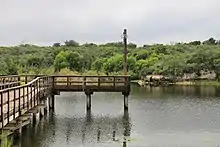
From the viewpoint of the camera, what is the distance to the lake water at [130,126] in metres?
20.0

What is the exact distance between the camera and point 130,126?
80.6ft

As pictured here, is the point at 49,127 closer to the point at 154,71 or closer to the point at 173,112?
the point at 173,112

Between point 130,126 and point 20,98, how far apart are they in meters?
7.86

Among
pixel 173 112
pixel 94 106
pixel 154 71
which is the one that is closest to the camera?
pixel 173 112

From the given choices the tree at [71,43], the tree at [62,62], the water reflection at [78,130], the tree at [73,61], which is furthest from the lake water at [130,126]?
the tree at [71,43]

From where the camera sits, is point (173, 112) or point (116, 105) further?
point (116, 105)

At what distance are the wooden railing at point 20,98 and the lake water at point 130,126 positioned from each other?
5.57ft

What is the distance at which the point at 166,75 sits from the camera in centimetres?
7150

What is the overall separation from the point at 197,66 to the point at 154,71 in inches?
287

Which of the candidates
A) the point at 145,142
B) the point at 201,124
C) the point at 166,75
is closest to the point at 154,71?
the point at 166,75

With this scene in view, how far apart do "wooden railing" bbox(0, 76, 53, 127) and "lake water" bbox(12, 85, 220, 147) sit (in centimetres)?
170

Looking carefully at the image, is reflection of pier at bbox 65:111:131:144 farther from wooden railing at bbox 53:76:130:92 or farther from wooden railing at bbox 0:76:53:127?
wooden railing at bbox 53:76:130:92

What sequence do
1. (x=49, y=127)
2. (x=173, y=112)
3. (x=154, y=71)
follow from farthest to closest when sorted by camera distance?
(x=154, y=71) → (x=173, y=112) → (x=49, y=127)

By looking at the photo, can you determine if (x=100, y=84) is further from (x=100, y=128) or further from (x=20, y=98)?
(x=20, y=98)
